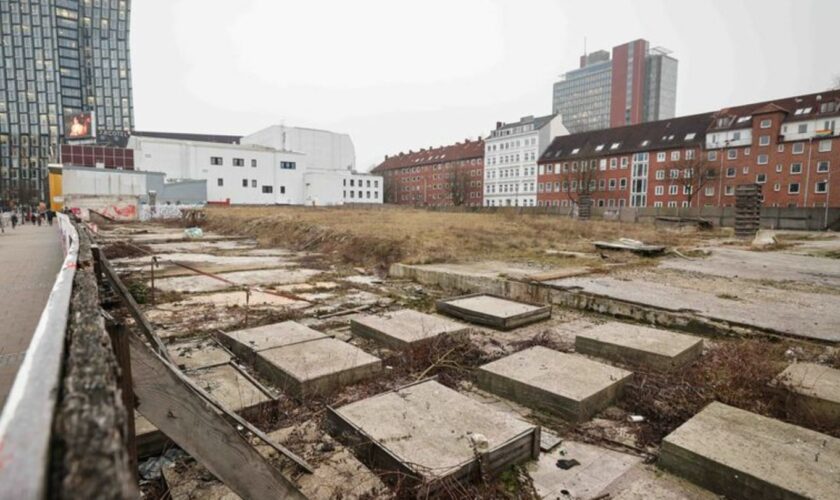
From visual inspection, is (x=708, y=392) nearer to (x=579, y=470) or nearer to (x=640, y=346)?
(x=640, y=346)

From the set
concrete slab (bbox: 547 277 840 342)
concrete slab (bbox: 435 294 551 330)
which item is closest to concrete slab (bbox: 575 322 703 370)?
concrete slab (bbox: 435 294 551 330)

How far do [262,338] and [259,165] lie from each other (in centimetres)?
5742

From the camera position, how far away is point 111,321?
1515 mm

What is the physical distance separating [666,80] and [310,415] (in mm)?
162594

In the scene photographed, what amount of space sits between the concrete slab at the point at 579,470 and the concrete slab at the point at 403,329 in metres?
1.79

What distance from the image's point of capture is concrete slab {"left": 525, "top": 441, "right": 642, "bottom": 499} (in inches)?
86.3

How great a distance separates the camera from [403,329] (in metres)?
4.46

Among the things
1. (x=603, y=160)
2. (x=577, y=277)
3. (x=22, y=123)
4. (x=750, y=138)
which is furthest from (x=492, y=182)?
(x=22, y=123)

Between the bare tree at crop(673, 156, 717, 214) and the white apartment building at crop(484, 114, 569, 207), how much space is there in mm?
23976

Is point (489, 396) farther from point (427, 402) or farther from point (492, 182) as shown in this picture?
point (492, 182)

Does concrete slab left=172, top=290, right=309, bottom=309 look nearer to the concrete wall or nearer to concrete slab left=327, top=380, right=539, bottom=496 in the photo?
concrete slab left=327, top=380, right=539, bottom=496

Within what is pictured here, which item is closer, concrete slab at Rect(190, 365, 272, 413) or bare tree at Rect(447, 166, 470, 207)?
concrete slab at Rect(190, 365, 272, 413)

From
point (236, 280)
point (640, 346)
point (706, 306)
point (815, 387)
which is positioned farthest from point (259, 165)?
point (815, 387)

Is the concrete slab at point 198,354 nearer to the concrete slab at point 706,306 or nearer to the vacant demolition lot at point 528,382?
the vacant demolition lot at point 528,382
